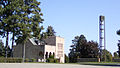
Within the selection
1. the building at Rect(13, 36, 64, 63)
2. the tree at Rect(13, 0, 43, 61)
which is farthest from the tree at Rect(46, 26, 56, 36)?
the tree at Rect(13, 0, 43, 61)

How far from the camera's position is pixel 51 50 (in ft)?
252

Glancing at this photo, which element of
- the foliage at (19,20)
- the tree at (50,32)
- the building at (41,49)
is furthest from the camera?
the tree at (50,32)

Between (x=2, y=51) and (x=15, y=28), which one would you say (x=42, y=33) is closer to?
(x=15, y=28)

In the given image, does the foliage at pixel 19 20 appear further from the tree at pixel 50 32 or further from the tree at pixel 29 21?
the tree at pixel 50 32

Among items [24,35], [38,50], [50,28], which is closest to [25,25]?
[24,35]

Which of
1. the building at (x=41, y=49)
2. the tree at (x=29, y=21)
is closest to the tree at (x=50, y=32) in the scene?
the building at (x=41, y=49)

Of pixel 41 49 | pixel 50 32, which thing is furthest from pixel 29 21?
pixel 50 32

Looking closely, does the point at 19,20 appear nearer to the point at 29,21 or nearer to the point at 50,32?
the point at 29,21

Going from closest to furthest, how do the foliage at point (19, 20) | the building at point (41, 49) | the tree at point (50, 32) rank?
the foliage at point (19, 20), the building at point (41, 49), the tree at point (50, 32)

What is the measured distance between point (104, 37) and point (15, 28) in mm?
30961

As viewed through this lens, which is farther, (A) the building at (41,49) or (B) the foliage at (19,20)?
(A) the building at (41,49)

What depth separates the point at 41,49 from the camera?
2879 inches

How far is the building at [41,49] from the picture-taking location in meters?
73.0

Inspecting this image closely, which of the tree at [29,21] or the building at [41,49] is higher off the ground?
the tree at [29,21]
